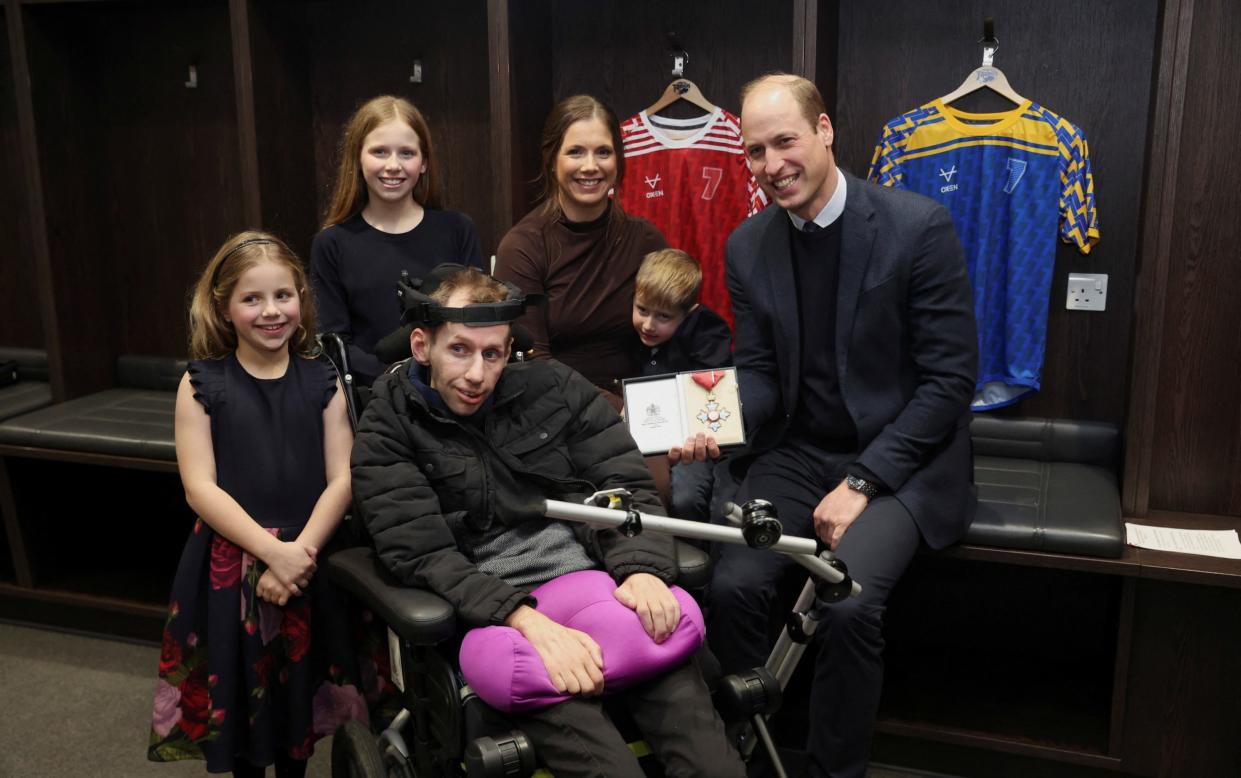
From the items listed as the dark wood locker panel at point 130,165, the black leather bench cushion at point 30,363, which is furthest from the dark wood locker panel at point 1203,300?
the black leather bench cushion at point 30,363

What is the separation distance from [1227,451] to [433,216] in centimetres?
205

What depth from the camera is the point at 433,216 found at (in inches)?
110

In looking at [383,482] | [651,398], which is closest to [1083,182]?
[651,398]

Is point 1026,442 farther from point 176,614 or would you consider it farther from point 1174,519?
point 176,614

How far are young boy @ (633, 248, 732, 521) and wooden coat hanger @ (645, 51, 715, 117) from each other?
779mm

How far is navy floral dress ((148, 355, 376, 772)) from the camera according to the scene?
2.21 m

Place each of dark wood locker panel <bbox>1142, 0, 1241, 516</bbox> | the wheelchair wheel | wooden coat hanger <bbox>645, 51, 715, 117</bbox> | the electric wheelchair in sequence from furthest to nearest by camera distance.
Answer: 1. wooden coat hanger <bbox>645, 51, 715, 117</bbox>
2. dark wood locker panel <bbox>1142, 0, 1241, 516</bbox>
3. the wheelchair wheel
4. the electric wheelchair

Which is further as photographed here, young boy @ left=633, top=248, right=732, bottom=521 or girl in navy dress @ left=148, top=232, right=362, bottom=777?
young boy @ left=633, top=248, right=732, bottom=521

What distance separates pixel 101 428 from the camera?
3.25m

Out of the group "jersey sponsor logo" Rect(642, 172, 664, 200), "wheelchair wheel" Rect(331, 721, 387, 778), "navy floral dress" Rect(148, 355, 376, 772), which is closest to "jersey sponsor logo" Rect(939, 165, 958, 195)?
"jersey sponsor logo" Rect(642, 172, 664, 200)

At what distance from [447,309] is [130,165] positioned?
2539 mm

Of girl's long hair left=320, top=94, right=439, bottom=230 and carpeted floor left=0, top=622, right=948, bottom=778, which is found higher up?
girl's long hair left=320, top=94, right=439, bottom=230

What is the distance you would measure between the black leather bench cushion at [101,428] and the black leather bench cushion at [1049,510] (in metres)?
2.17

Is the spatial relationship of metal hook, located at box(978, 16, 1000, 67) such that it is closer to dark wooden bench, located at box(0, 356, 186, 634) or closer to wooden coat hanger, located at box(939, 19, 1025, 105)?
wooden coat hanger, located at box(939, 19, 1025, 105)
